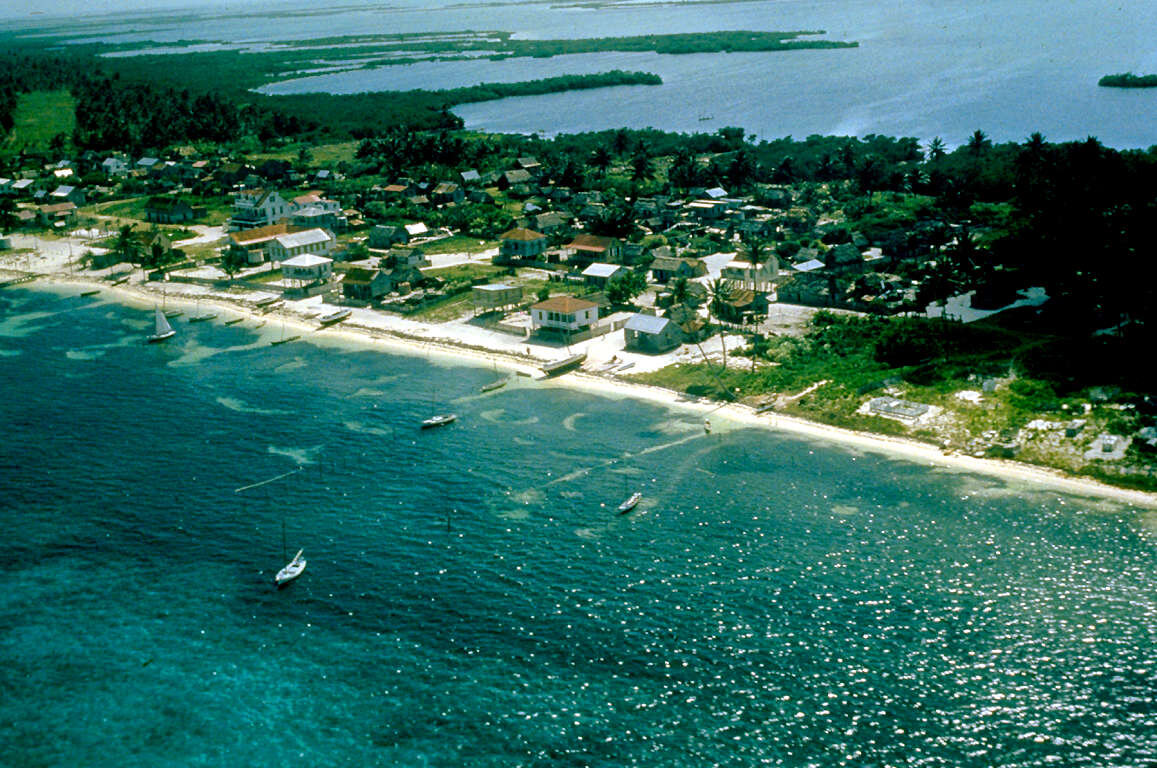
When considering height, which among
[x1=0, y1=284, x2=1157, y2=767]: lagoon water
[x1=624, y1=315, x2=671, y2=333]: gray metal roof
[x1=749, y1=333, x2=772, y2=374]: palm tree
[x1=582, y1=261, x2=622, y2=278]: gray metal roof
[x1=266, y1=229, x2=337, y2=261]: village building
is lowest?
[x1=0, y1=284, x2=1157, y2=767]: lagoon water

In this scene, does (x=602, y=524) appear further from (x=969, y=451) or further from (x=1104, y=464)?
(x=1104, y=464)

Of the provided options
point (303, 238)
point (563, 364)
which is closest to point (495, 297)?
point (563, 364)

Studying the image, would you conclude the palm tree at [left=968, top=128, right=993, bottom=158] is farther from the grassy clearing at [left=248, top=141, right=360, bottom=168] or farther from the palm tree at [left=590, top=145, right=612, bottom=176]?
the grassy clearing at [left=248, top=141, right=360, bottom=168]

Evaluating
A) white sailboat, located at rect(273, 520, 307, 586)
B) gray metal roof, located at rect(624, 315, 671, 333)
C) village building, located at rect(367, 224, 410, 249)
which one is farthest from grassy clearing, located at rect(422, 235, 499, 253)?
white sailboat, located at rect(273, 520, 307, 586)

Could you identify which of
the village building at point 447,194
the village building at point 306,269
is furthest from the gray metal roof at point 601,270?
the village building at point 447,194

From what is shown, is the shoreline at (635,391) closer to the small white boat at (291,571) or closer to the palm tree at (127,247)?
the palm tree at (127,247)

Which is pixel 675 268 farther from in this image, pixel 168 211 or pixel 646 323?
pixel 168 211
